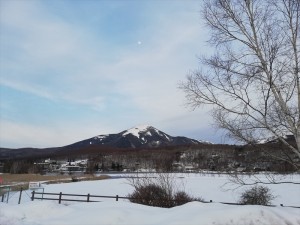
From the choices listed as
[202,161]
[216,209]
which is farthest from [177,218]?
[202,161]

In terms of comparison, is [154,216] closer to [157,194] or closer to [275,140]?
[275,140]

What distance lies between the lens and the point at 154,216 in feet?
40.6

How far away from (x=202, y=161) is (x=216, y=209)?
173m

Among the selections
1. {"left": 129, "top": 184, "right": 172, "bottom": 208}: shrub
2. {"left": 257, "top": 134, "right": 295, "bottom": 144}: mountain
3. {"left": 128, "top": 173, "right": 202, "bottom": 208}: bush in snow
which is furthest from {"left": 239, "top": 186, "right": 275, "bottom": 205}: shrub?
{"left": 257, "top": 134, "right": 295, "bottom": 144}: mountain

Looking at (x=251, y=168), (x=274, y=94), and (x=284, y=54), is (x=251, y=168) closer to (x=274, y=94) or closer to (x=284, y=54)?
(x=274, y=94)

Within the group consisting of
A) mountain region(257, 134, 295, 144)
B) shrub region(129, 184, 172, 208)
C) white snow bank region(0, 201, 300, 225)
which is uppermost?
mountain region(257, 134, 295, 144)

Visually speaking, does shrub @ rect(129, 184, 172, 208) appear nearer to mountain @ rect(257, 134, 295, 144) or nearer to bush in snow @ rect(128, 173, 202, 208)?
bush in snow @ rect(128, 173, 202, 208)

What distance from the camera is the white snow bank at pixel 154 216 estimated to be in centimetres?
1107

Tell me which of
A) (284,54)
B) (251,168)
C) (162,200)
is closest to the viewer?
(284,54)

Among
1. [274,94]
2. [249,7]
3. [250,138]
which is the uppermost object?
[249,7]

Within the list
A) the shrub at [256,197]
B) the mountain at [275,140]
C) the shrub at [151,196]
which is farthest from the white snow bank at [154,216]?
the shrub at [256,197]

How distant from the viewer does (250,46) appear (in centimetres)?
1383

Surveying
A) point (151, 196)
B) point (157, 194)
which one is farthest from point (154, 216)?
point (157, 194)

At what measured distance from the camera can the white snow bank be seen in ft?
36.3
